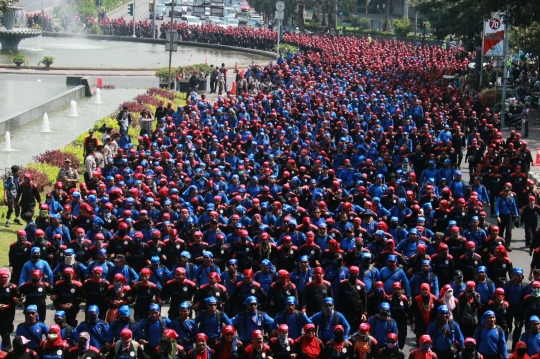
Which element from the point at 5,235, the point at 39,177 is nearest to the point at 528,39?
the point at 39,177

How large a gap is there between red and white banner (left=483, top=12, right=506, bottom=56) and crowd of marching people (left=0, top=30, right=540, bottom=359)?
347 inches

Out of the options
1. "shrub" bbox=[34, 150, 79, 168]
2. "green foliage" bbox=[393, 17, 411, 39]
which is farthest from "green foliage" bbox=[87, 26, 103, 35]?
"shrub" bbox=[34, 150, 79, 168]

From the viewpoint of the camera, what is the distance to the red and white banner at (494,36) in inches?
1366

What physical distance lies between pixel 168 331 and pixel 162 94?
91.5 ft

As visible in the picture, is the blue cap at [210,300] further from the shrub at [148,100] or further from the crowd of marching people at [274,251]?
the shrub at [148,100]

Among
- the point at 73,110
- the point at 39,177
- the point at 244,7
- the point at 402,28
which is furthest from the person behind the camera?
the point at 244,7

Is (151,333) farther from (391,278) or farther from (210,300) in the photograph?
(391,278)

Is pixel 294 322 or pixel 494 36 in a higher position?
pixel 494 36

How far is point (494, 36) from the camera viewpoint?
35188 mm

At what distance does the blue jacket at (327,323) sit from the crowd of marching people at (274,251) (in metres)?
0.03

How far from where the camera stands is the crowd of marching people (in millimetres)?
12695

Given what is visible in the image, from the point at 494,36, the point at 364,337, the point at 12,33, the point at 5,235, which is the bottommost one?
the point at 5,235

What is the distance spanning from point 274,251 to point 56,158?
11575 millimetres

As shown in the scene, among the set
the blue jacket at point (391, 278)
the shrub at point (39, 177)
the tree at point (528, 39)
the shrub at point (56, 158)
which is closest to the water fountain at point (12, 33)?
the tree at point (528, 39)
